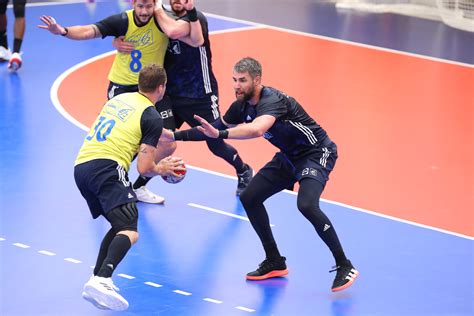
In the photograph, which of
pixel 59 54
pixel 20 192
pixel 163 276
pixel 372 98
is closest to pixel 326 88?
pixel 372 98

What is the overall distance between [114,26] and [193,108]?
126 centimetres

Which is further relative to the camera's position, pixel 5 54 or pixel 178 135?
pixel 5 54

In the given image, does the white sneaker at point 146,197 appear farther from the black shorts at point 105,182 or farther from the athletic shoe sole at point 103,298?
the athletic shoe sole at point 103,298

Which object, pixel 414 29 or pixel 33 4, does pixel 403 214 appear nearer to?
pixel 414 29

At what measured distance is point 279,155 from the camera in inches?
390

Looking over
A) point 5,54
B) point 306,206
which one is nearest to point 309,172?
point 306,206

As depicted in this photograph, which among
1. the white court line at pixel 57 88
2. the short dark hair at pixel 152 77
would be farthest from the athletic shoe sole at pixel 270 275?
the white court line at pixel 57 88

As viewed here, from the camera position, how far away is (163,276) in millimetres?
9789

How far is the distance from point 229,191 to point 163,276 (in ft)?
8.66

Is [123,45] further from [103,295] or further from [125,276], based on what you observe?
[103,295]

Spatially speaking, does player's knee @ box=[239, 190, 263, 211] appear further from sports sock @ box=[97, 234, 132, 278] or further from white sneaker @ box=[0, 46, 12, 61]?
white sneaker @ box=[0, 46, 12, 61]

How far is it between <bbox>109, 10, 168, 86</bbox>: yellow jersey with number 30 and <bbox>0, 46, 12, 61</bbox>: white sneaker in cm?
615

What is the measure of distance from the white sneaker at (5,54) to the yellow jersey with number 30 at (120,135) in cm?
868

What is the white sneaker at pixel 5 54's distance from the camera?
1716 cm
